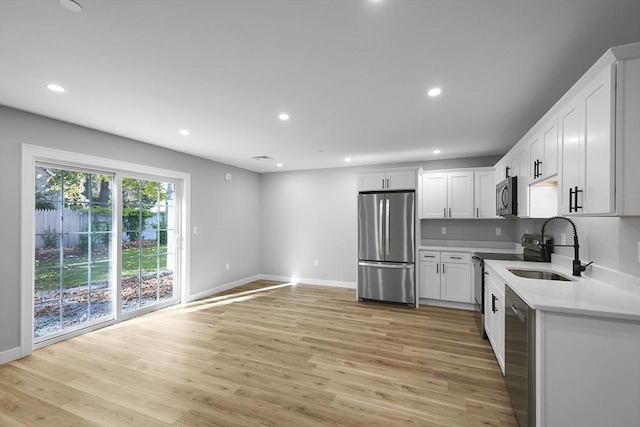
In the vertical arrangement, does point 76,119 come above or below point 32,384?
above

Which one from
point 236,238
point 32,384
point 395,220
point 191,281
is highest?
point 395,220

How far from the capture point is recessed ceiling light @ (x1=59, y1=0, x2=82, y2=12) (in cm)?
148

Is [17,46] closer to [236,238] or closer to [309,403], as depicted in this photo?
[309,403]

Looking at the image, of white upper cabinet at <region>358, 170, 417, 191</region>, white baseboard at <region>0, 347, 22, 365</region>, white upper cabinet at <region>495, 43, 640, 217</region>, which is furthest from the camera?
white upper cabinet at <region>358, 170, 417, 191</region>

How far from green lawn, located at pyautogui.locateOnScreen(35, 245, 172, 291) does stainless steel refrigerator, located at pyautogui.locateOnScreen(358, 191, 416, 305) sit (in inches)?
134

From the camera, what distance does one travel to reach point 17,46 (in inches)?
72.9

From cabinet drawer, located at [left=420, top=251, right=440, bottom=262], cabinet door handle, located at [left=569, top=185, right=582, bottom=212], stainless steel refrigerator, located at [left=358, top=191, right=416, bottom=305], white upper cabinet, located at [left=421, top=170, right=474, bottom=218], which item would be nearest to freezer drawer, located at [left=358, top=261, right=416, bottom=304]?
stainless steel refrigerator, located at [left=358, top=191, right=416, bottom=305]

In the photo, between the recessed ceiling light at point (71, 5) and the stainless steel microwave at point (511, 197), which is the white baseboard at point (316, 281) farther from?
the recessed ceiling light at point (71, 5)

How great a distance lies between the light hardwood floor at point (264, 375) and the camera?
2055 millimetres

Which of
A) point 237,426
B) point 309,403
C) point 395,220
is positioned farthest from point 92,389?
point 395,220

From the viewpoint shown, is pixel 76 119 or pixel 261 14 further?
pixel 76 119

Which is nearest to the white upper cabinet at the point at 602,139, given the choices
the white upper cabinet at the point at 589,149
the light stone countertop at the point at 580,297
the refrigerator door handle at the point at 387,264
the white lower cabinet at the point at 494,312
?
the white upper cabinet at the point at 589,149

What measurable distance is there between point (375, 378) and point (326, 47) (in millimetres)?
2715

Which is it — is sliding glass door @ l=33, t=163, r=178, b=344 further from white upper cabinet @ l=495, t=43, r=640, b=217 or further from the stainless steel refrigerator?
white upper cabinet @ l=495, t=43, r=640, b=217
